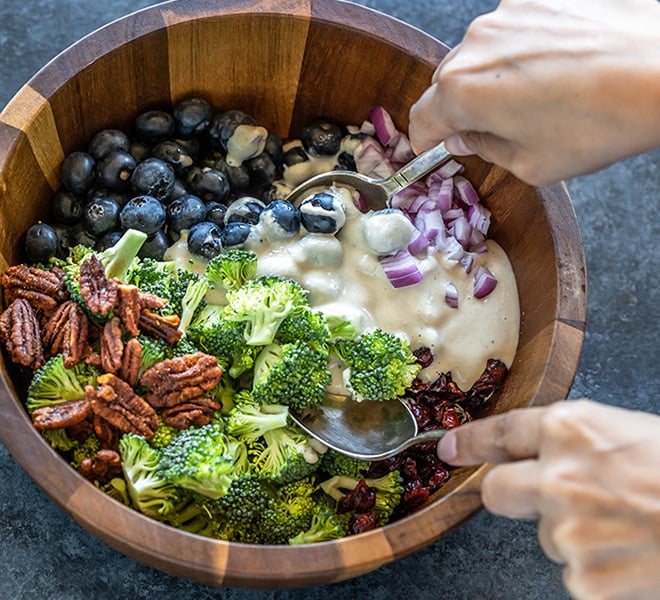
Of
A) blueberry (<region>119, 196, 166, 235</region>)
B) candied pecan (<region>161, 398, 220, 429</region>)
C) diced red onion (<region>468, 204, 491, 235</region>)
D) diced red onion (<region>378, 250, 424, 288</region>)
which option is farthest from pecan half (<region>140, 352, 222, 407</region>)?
diced red onion (<region>468, 204, 491, 235</region>)

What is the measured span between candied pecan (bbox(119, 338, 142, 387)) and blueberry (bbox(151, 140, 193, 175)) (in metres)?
0.49

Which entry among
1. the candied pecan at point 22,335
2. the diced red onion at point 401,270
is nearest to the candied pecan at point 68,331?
the candied pecan at point 22,335

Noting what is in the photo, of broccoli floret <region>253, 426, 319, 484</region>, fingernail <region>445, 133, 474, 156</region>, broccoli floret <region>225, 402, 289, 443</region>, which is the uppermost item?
fingernail <region>445, 133, 474, 156</region>

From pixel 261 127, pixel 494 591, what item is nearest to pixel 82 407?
pixel 261 127

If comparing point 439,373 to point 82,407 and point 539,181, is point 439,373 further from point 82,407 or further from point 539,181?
point 82,407

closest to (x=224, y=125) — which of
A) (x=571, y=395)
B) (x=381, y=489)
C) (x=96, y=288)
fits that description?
(x=96, y=288)

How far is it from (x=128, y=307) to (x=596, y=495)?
892 mm

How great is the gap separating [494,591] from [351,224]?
0.84 m

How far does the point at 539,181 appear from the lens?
4.45 feet

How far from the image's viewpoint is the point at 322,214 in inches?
69.2

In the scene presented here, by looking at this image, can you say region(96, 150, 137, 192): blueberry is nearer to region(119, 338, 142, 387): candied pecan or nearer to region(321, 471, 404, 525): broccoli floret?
region(119, 338, 142, 387): candied pecan

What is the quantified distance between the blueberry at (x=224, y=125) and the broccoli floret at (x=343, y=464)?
0.74 m

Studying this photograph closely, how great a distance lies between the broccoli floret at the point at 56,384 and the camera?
58.4 inches

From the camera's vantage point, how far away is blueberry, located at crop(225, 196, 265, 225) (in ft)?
5.97
